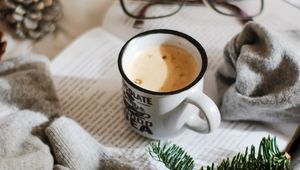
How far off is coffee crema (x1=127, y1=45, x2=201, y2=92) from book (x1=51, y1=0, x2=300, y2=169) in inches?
2.6

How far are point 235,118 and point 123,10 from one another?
200 mm

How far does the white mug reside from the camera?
0.45 meters

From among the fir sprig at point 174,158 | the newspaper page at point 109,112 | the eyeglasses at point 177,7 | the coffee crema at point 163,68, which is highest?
the coffee crema at point 163,68

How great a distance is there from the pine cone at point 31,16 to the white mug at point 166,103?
17 centimetres

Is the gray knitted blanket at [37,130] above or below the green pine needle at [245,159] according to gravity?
below

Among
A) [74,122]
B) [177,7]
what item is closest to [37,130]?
[74,122]

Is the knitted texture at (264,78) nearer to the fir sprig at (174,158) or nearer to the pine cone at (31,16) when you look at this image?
the fir sprig at (174,158)

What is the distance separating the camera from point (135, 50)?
499mm

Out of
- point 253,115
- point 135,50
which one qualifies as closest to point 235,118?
point 253,115

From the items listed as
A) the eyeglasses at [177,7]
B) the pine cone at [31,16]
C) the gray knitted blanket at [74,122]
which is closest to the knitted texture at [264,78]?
the gray knitted blanket at [74,122]

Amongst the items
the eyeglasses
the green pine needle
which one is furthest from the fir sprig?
the eyeglasses

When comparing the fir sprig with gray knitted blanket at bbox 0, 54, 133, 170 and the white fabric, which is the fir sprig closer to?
gray knitted blanket at bbox 0, 54, 133, 170

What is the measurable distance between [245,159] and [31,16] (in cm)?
32

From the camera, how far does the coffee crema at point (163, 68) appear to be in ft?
1.58
